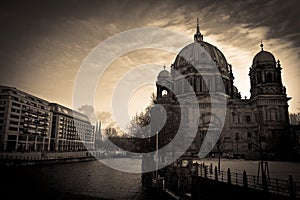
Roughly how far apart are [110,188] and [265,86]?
128 ft

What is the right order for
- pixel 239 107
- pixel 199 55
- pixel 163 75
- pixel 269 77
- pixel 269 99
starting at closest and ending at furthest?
pixel 269 99, pixel 269 77, pixel 239 107, pixel 199 55, pixel 163 75

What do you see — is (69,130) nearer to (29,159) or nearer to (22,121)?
(22,121)

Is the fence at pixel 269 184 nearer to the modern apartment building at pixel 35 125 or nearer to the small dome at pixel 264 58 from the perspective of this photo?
the small dome at pixel 264 58

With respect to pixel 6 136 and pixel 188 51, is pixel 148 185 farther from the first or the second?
Answer: pixel 6 136

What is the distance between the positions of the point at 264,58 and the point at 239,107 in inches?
479

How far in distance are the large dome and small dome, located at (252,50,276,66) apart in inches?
422

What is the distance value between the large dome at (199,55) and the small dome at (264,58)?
10.7m

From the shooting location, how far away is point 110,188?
3262cm

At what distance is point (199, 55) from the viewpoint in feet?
217

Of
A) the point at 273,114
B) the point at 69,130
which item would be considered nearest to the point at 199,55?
the point at 273,114

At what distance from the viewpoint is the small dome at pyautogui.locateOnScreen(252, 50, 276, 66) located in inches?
2178

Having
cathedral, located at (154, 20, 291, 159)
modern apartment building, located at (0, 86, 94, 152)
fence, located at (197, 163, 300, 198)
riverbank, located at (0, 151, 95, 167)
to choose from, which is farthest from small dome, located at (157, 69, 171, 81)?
fence, located at (197, 163, 300, 198)

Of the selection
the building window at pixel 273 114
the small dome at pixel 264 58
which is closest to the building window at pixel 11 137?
the small dome at pixel 264 58

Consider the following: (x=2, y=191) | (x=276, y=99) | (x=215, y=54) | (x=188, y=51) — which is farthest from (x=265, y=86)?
(x=2, y=191)
